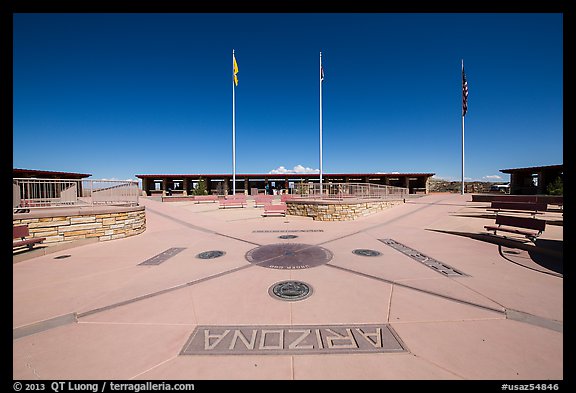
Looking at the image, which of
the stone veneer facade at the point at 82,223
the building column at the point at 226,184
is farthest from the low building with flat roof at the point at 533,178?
the building column at the point at 226,184

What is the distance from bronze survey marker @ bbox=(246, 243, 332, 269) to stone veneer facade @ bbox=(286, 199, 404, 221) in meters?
5.22

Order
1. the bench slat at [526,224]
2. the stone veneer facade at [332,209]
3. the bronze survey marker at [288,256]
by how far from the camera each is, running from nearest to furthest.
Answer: the bronze survey marker at [288,256] → the bench slat at [526,224] → the stone veneer facade at [332,209]

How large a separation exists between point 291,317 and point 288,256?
272 cm

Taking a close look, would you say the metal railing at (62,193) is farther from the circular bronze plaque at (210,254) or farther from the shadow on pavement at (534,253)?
the shadow on pavement at (534,253)

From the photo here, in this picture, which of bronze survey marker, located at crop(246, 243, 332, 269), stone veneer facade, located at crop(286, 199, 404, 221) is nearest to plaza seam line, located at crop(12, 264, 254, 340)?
bronze survey marker, located at crop(246, 243, 332, 269)

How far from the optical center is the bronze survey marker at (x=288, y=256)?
5082 mm

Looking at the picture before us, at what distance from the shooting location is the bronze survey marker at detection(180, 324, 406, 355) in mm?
2340

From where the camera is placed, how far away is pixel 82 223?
276 inches

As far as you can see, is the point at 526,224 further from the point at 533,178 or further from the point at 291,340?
the point at 533,178

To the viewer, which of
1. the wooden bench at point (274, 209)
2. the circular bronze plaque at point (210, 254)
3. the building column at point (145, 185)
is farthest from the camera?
the building column at point (145, 185)

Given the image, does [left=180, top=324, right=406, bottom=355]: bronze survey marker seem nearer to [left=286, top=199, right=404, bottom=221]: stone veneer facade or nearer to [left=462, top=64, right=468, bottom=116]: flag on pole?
[left=286, top=199, right=404, bottom=221]: stone veneer facade

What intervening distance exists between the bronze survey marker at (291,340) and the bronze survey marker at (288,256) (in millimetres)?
2201
